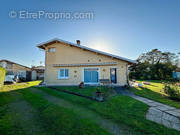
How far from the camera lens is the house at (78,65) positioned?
1046 cm

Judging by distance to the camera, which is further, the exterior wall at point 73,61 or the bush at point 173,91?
the exterior wall at point 73,61

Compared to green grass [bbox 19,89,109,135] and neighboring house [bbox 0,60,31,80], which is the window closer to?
green grass [bbox 19,89,109,135]

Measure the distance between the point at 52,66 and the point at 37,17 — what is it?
20.3ft

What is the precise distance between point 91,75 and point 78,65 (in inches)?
92.5

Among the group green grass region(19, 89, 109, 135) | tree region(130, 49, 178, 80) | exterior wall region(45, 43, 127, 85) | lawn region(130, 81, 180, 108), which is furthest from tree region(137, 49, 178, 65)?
green grass region(19, 89, 109, 135)

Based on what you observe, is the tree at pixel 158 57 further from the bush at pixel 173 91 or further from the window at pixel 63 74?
the window at pixel 63 74

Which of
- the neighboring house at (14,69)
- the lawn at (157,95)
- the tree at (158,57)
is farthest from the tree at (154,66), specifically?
the neighboring house at (14,69)

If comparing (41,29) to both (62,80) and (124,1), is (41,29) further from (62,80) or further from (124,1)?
(124,1)

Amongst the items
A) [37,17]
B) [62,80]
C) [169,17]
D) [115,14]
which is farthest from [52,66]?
[169,17]

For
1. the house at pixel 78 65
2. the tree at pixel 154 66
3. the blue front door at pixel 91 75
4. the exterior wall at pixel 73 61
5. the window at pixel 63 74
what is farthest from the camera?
the tree at pixel 154 66

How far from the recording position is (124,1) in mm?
7914

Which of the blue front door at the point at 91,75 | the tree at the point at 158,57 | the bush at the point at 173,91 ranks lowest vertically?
the bush at the point at 173,91

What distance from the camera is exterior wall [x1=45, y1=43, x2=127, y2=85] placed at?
1062 cm

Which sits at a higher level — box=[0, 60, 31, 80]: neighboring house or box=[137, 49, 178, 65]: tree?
box=[137, 49, 178, 65]: tree
